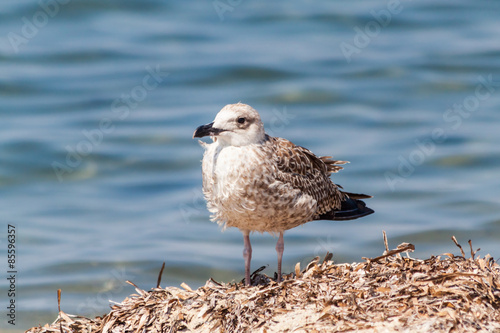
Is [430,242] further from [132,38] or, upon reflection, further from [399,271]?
[132,38]

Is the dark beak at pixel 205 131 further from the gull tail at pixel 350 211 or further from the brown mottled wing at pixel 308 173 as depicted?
the gull tail at pixel 350 211

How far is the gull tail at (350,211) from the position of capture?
7.47 metres

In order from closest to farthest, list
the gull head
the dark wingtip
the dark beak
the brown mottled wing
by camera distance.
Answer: the dark beak
the gull head
the brown mottled wing
the dark wingtip

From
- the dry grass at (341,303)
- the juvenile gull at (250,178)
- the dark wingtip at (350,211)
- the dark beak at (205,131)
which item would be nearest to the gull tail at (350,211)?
the dark wingtip at (350,211)

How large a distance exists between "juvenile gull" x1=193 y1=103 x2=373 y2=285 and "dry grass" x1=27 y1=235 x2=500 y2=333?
21.7 inches

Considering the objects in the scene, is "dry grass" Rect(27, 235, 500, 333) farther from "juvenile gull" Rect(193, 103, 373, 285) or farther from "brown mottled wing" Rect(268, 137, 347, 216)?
"brown mottled wing" Rect(268, 137, 347, 216)

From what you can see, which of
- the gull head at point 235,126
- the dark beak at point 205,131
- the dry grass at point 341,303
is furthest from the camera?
the gull head at point 235,126

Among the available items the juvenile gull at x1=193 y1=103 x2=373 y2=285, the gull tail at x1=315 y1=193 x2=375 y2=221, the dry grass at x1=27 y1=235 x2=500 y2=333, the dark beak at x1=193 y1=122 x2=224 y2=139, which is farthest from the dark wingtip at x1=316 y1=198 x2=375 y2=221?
the dark beak at x1=193 y1=122 x2=224 y2=139

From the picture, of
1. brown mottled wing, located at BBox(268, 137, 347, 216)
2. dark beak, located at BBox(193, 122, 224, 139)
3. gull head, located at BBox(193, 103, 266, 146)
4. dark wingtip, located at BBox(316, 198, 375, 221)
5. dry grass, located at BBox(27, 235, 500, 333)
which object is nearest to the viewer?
dry grass, located at BBox(27, 235, 500, 333)

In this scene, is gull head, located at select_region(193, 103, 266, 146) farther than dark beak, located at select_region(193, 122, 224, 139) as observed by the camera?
Yes

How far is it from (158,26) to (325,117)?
557 centimetres

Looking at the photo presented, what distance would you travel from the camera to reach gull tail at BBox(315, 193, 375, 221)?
747 centimetres

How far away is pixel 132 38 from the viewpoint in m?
17.7

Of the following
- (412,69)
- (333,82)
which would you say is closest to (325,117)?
(333,82)
